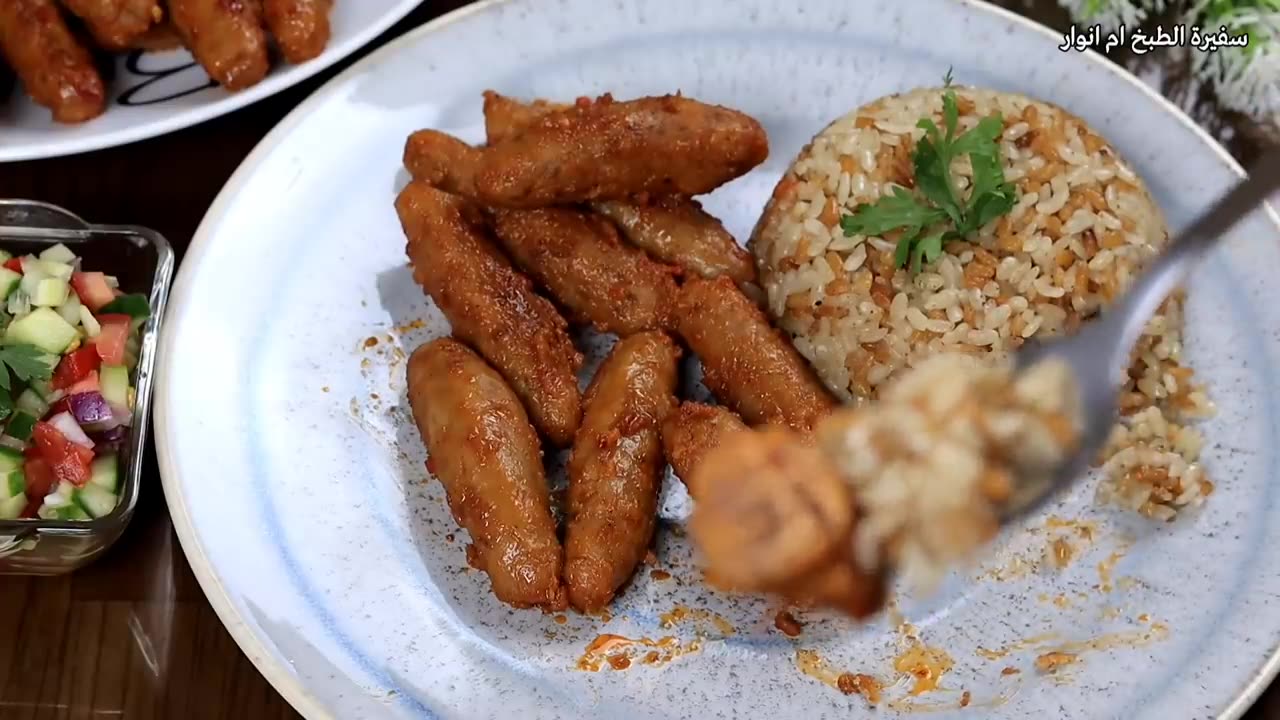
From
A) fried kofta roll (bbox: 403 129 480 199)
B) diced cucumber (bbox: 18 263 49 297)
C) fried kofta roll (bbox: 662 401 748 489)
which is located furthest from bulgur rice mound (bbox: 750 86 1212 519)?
diced cucumber (bbox: 18 263 49 297)

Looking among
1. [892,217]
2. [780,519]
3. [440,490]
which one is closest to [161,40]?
[440,490]

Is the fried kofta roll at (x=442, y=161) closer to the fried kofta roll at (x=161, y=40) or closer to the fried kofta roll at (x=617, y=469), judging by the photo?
the fried kofta roll at (x=617, y=469)

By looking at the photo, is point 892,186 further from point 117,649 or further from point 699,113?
point 117,649

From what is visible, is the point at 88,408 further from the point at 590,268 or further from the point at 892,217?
the point at 892,217

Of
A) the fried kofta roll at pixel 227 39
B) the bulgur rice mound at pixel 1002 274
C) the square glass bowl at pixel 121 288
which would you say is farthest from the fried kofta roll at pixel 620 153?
the square glass bowl at pixel 121 288

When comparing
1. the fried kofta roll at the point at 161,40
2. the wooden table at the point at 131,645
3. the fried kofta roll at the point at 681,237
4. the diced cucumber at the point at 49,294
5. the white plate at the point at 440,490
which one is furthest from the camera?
the fried kofta roll at the point at 161,40
